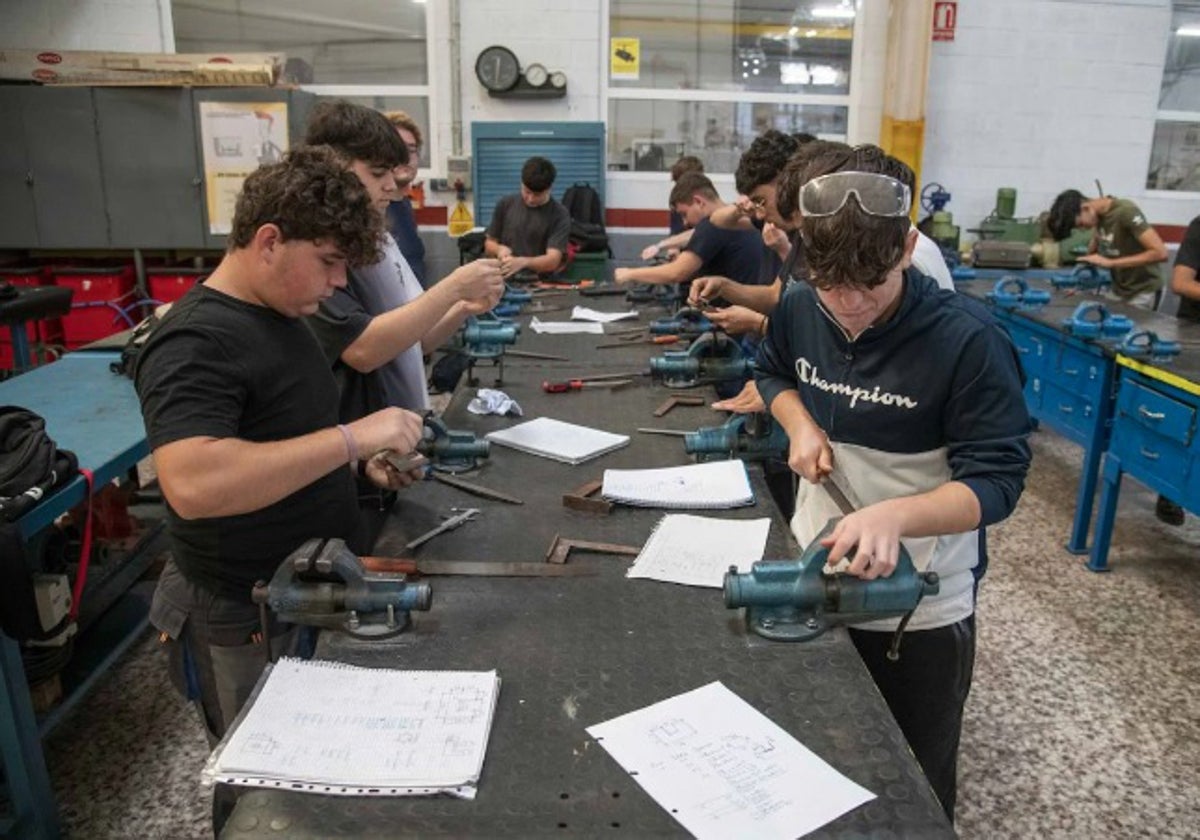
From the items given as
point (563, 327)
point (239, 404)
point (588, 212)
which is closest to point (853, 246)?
point (239, 404)

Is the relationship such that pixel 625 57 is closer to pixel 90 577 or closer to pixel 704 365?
pixel 704 365

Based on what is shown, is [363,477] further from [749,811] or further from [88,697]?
[88,697]

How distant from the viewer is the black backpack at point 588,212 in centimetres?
575

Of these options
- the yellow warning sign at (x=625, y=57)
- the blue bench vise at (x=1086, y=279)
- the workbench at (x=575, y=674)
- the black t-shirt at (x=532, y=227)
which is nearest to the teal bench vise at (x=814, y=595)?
the workbench at (x=575, y=674)

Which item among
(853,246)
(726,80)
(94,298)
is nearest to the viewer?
(853,246)

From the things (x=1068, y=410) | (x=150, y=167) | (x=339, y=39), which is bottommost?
(x=1068, y=410)

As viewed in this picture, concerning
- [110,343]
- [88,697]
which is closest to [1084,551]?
[88,697]

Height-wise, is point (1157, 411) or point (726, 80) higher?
point (726, 80)

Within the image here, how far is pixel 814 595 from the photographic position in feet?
4.00

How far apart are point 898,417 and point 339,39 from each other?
6.01 meters

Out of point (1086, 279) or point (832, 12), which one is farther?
point (832, 12)

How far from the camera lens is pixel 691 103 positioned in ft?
20.7

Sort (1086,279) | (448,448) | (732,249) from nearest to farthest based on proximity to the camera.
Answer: (448,448)
(732,249)
(1086,279)

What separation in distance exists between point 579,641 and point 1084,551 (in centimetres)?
292
